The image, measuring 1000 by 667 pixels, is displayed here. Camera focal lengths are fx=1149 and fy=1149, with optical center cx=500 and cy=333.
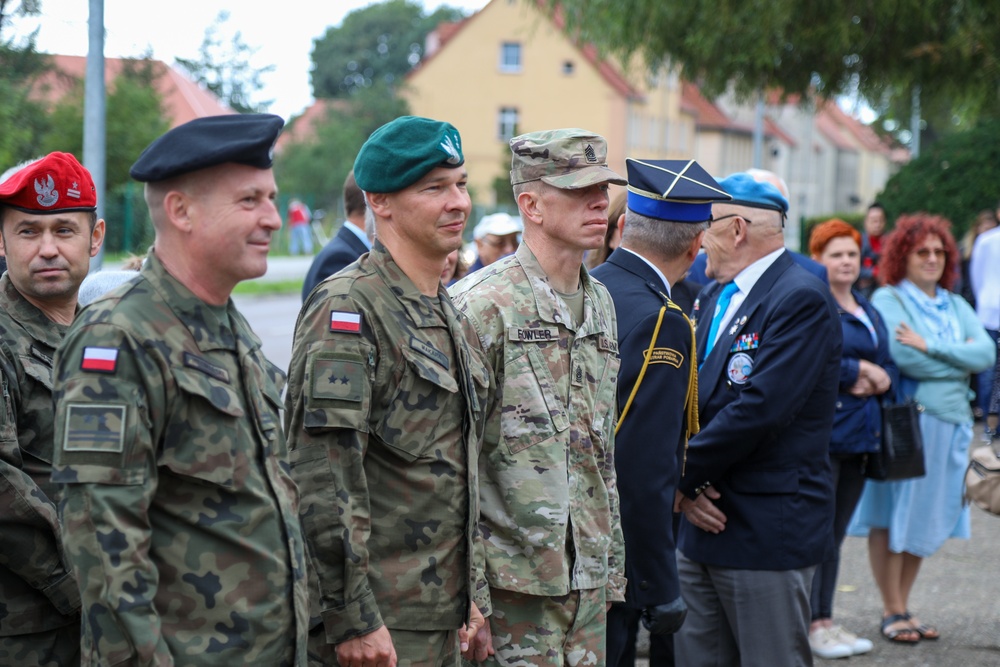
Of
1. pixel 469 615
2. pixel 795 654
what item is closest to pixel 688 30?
pixel 795 654

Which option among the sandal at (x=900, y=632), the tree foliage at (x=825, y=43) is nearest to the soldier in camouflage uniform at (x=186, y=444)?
the sandal at (x=900, y=632)

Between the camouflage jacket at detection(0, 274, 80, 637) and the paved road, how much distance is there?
4.26 m

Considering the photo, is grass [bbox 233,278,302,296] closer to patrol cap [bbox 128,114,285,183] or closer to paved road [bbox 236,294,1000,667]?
paved road [bbox 236,294,1000,667]

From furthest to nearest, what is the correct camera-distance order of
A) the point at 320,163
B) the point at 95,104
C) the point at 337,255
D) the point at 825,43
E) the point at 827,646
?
the point at 320,163 < the point at 825,43 < the point at 95,104 < the point at 827,646 < the point at 337,255

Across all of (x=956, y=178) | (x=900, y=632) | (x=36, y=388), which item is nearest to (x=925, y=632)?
(x=900, y=632)

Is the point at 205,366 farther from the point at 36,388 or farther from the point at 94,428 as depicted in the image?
the point at 36,388

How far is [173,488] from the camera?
2314 millimetres

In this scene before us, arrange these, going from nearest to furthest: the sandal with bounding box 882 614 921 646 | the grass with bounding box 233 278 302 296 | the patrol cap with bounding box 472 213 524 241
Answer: the sandal with bounding box 882 614 921 646
the patrol cap with bounding box 472 213 524 241
the grass with bounding box 233 278 302 296

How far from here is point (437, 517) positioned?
2.87m

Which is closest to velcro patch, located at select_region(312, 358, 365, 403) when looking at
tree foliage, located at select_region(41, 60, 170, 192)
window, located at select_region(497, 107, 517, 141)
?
tree foliage, located at select_region(41, 60, 170, 192)

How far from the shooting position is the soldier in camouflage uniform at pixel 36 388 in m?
2.78

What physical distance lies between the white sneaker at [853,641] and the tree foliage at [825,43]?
8.22 metres

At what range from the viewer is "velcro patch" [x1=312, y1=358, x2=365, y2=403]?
269cm

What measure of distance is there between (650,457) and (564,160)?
98 cm
